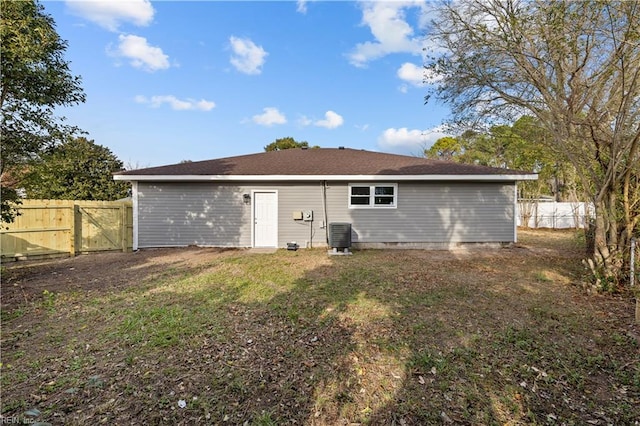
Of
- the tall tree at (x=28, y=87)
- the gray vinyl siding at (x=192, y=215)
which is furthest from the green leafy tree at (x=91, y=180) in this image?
the tall tree at (x=28, y=87)

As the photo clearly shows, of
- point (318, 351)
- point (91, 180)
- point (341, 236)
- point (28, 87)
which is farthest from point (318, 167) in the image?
point (91, 180)

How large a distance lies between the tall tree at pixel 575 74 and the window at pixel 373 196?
4.29 m

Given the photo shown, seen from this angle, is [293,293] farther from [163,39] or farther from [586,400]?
[163,39]

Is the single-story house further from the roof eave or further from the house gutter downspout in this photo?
the roof eave

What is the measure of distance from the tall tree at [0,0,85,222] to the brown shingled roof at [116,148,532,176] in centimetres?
338

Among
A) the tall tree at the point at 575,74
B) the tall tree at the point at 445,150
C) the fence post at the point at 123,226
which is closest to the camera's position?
→ the tall tree at the point at 575,74

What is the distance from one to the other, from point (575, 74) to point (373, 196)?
577 cm

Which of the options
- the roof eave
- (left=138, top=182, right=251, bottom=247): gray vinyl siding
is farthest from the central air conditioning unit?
(left=138, top=182, right=251, bottom=247): gray vinyl siding

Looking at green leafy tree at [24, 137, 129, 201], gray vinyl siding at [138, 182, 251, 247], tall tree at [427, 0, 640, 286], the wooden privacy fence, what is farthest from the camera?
green leafy tree at [24, 137, 129, 201]

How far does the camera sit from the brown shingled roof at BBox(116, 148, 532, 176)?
970 cm

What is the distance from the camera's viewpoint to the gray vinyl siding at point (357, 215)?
32.6 feet

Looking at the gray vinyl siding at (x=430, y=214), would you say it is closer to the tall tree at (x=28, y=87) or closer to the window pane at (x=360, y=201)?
the window pane at (x=360, y=201)

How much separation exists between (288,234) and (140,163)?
1981 centimetres

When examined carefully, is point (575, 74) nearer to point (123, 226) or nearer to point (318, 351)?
point (318, 351)
